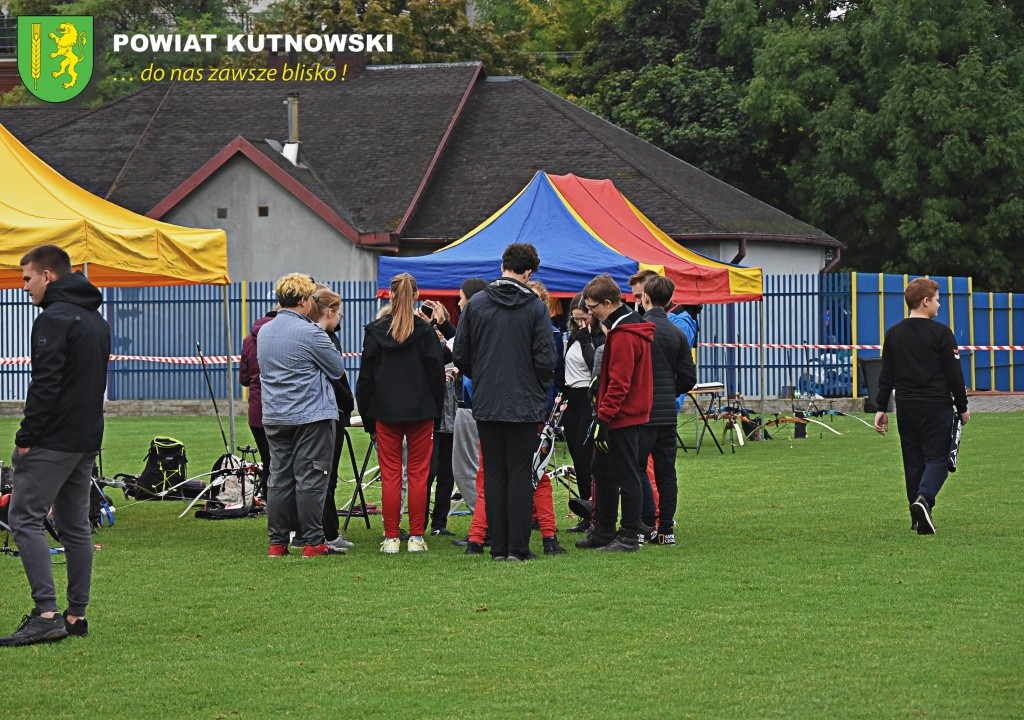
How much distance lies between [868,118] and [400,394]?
2976 centimetres

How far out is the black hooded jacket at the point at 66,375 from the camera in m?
7.92

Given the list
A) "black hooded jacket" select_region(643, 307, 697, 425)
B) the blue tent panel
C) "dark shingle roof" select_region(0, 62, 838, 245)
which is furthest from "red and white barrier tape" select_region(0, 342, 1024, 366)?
"black hooded jacket" select_region(643, 307, 697, 425)

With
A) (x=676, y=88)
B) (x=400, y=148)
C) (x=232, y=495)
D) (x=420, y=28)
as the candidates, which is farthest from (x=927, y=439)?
(x=420, y=28)

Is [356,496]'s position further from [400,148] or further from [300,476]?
[400,148]

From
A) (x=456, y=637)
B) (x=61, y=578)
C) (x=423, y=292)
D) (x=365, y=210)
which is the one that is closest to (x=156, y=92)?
(x=365, y=210)

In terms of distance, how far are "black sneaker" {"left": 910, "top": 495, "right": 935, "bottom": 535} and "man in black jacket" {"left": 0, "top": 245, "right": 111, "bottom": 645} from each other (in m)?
6.11

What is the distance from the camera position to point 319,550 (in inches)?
439

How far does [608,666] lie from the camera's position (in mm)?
7340

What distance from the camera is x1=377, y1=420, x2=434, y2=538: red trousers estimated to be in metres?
11.1

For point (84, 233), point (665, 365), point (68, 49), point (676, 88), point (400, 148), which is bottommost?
point (665, 365)

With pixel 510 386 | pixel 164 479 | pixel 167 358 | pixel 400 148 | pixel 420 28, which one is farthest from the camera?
pixel 420 28

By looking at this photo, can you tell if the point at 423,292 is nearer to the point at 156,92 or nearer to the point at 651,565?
the point at 651,565

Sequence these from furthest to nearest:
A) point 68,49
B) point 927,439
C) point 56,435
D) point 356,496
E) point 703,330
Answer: point 68,49
point 703,330
point 356,496
point 927,439
point 56,435

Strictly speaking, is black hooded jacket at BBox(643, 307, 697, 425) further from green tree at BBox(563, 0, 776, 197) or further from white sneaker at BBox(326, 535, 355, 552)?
green tree at BBox(563, 0, 776, 197)
